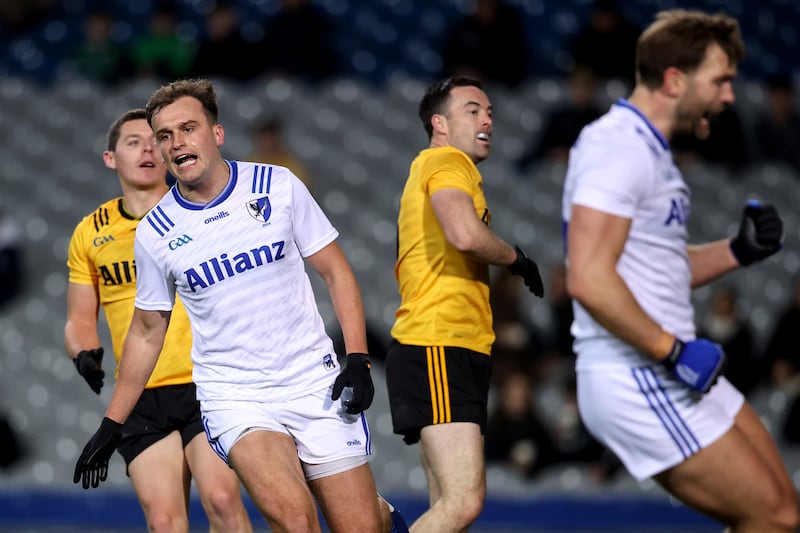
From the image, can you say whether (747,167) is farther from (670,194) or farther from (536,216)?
(670,194)

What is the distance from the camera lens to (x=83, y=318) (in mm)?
6234

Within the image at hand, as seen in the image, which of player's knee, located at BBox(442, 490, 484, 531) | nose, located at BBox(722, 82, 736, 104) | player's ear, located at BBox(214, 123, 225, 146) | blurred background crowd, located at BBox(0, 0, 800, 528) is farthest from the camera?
blurred background crowd, located at BBox(0, 0, 800, 528)

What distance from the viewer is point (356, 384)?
496cm

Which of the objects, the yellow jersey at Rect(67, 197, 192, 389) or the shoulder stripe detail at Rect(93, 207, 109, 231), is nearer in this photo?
the yellow jersey at Rect(67, 197, 192, 389)

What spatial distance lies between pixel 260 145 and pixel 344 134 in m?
1.87

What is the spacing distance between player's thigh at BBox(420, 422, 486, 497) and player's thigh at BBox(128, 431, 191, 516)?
1204 millimetres

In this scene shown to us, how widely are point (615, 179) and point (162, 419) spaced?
9.17 ft

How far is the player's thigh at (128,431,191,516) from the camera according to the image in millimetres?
5922

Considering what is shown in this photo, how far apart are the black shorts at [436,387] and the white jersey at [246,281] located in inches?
23.4

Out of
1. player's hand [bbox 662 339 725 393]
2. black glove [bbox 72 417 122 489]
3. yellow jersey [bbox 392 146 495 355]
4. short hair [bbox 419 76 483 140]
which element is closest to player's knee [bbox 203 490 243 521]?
black glove [bbox 72 417 122 489]

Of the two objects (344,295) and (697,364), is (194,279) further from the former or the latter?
(697,364)

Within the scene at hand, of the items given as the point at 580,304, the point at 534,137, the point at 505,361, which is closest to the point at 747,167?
the point at 534,137

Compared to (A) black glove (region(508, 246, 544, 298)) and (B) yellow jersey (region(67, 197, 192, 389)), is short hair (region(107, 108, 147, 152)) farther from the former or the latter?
(A) black glove (region(508, 246, 544, 298))

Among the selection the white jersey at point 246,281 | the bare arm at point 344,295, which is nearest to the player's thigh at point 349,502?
the white jersey at point 246,281
